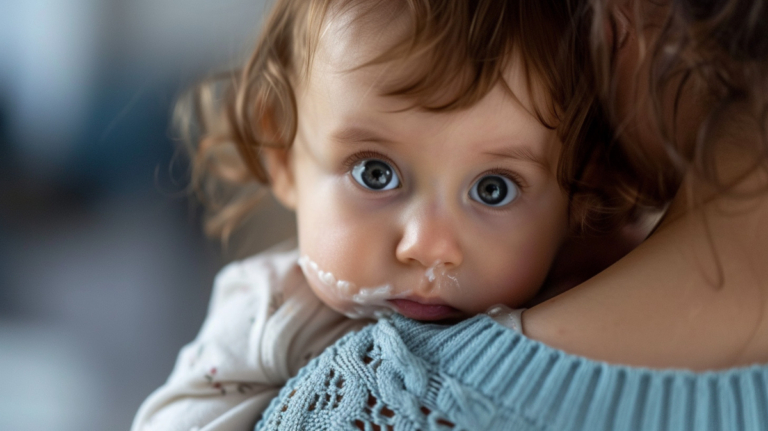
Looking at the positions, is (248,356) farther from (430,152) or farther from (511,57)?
(511,57)

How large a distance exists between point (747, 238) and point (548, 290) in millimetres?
298

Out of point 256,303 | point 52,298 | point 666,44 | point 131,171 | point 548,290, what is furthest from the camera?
point 131,171

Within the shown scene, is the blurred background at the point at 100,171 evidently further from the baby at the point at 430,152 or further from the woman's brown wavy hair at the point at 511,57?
the woman's brown wavy hair at the point at 511,57

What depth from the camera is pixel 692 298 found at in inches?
24.5

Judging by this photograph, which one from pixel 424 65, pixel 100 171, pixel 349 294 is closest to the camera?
pixel 424 65

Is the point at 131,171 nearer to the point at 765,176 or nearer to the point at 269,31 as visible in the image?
the point at 269,31

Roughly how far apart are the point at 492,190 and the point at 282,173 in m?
0.38

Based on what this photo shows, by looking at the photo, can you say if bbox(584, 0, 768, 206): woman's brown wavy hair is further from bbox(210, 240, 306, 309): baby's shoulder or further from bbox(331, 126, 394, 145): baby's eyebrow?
bbox(210, 240, 306, 309): baby's shoulder

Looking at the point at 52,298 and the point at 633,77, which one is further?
the point at 52,298

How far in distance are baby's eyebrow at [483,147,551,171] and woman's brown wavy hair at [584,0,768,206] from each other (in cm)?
10

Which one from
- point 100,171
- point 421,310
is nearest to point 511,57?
point 421,310

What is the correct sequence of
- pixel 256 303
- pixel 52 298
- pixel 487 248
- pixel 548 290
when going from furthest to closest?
A: pixel 52 298
pixel 256 303
pixel 548 290
pixel 487 248

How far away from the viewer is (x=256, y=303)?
1050mm

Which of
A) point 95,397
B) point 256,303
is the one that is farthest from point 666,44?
point 95,397
